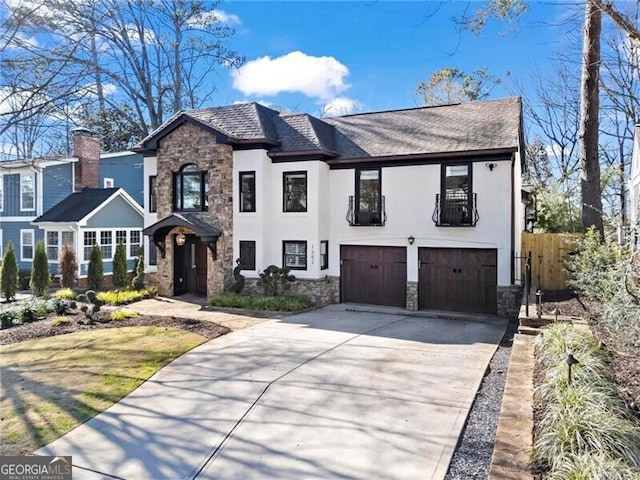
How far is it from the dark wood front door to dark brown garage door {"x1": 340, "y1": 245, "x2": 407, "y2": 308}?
5054 mm

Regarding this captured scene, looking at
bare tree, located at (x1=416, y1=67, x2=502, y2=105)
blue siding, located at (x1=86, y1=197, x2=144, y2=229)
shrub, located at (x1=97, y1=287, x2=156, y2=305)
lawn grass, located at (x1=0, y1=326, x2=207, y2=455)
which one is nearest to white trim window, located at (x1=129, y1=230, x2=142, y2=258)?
blue siding, located at (x1=86, y1=197, x2=144, y2=229)

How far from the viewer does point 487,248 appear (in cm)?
1213

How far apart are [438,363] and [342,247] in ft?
23.3

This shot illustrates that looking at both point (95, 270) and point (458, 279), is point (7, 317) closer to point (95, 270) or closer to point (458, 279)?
point (95, 270)

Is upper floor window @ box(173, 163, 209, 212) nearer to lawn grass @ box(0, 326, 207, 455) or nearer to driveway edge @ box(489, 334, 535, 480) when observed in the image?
lawn grass @ box(0, 326, 207, 455)

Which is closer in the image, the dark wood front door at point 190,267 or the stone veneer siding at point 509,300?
the stone veneer siding at point 509,300

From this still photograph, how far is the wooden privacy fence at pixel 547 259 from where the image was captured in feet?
41.0

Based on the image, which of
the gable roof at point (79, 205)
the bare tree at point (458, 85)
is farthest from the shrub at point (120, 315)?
the bare tree at point (458, 85)

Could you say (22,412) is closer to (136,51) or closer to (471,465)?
(471,465)

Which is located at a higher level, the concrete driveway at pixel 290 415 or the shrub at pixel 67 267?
the shrub at pixel 67 267

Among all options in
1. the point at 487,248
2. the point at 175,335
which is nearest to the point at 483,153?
the point at 487,248

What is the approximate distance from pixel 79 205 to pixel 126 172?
4.24 m

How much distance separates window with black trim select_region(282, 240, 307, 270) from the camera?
13786 mm

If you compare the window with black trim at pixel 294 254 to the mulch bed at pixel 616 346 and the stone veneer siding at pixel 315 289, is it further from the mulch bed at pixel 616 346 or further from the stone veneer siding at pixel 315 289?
the mulch bed at pixel 616 346
